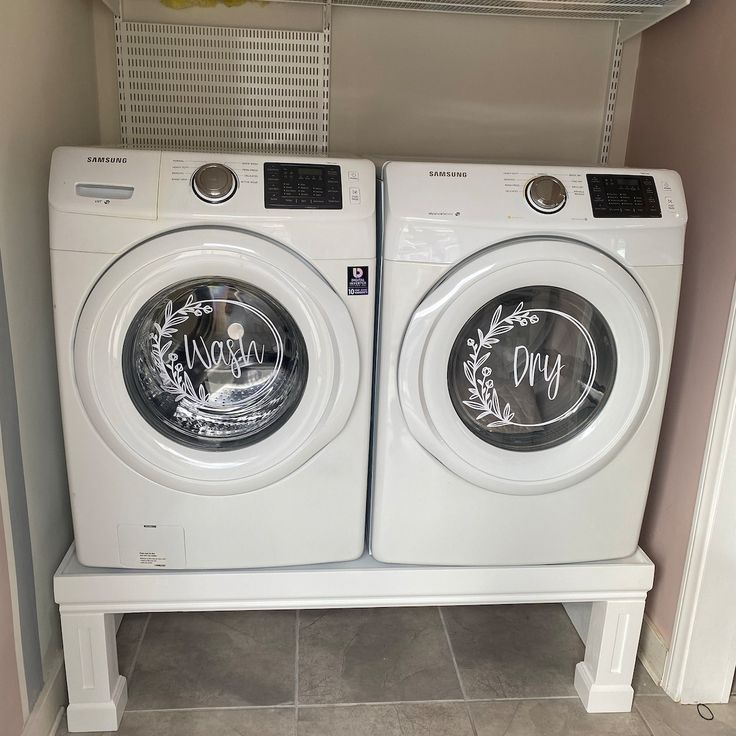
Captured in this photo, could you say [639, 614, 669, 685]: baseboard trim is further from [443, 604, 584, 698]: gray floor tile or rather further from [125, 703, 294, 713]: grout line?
[125, 703, 294, 713]: grout line

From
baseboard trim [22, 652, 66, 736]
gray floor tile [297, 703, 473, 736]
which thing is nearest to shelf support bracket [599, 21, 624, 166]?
gray floor tile [297, 703, 473, 736]

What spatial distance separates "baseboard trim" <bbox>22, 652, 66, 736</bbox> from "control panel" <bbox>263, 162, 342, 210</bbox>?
110cm

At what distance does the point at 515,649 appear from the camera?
1.83 meters

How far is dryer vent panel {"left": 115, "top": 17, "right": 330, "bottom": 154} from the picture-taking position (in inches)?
76.2

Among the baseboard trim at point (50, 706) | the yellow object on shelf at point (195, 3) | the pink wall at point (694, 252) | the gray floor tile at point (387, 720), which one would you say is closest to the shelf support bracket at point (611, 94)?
the pink wall at point (694, 252)

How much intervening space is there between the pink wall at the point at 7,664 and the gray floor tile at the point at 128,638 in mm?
372

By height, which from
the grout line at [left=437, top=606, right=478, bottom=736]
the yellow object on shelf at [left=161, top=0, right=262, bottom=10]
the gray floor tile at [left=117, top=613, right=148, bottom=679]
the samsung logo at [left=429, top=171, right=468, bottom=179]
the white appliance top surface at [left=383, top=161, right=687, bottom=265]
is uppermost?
the yellow object on shelf at [left=161, top=0, right=262, bottom=10]

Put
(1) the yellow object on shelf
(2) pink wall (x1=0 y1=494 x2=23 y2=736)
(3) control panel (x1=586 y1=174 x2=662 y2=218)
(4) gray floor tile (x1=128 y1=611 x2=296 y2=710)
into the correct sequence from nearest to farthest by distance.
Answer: (2) pink wall (x1=0 y1=494 x2=23 y2=736) → (3) control panel (x1=586 y1=174 x2=662 y2=218) → (4) gray floor tile (x1=128 y1=611 x2=296 y2=710) → (1) the yellow object on shelf

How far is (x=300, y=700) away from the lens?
164 cm

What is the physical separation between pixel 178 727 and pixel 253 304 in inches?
36.6

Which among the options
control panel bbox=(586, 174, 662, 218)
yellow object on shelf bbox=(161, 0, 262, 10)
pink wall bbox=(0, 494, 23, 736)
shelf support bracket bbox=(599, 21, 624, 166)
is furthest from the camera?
shelf support bracket bbox=(599, 21, 624, 166)

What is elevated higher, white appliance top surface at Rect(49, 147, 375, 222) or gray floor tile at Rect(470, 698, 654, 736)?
white appliance top surface at Rect(49, 147, 375, 222)

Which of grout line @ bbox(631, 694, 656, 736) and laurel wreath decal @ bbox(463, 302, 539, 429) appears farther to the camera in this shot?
grout line @ bbox(631, 694, 656, 736)

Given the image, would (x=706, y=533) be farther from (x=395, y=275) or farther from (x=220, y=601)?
(x=220, y=601)
